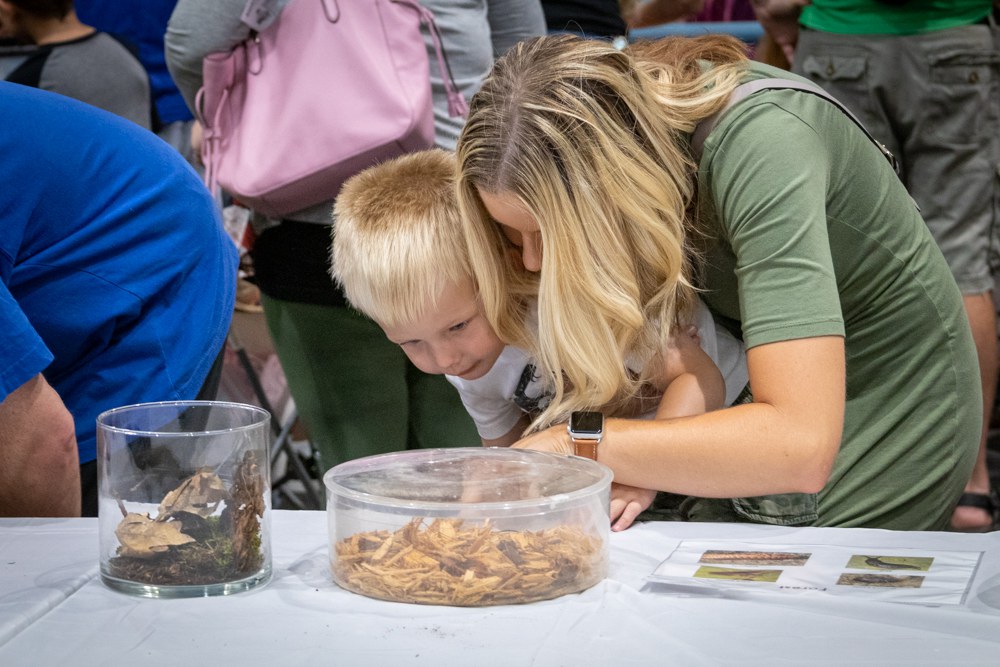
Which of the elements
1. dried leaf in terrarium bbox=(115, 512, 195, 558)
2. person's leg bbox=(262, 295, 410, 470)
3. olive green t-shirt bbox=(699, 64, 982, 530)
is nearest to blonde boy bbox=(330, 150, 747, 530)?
olive green t-shirt bbox=(699, 64, 982, 530)

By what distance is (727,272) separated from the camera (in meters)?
1.52

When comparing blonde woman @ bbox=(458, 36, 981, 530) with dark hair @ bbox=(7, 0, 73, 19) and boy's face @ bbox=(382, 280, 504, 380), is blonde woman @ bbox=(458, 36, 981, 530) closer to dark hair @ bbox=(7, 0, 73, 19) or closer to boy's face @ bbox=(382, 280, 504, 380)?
boy's face @ bbox=(382, 280, 504, 380)

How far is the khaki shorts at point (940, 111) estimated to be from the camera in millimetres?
2602

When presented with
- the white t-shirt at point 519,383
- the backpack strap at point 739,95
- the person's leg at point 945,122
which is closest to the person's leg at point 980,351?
the person's leg at point 945,122

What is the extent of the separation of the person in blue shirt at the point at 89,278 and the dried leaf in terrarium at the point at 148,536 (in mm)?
318

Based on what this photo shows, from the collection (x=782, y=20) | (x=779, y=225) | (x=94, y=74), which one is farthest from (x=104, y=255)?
(x=782, y=20)

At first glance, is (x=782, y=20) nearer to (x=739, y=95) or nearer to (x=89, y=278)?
(x=739, y=95)

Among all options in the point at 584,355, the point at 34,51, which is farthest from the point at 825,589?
the point at 34,51

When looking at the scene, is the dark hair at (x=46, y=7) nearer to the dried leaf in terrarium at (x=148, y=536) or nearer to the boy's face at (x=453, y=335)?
the boy's face at (x=453, y=335)

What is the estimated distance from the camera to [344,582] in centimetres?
116

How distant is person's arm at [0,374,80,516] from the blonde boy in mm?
452

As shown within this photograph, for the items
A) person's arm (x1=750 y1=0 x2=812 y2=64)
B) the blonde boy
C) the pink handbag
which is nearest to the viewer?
the blonde boy

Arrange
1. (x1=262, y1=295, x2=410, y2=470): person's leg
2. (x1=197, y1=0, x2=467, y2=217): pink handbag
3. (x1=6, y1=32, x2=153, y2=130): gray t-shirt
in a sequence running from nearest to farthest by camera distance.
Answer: (x1=197, y1=0, x2=467, y2=217): pink handbag, (x1=262, y1=295, x2=410, y2=470): person's leg, (x1=6, y1=32, x2=153, y2=130): gray t-shirt

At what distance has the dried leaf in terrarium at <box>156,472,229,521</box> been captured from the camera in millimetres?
1137
